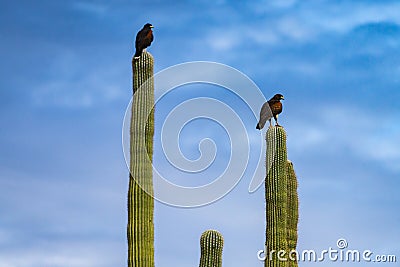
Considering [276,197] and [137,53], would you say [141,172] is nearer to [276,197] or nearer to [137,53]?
[137,53]

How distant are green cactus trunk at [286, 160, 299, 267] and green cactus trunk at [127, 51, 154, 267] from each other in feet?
7.27

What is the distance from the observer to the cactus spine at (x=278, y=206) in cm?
1139

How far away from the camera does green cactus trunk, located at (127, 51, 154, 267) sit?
35.3 feet

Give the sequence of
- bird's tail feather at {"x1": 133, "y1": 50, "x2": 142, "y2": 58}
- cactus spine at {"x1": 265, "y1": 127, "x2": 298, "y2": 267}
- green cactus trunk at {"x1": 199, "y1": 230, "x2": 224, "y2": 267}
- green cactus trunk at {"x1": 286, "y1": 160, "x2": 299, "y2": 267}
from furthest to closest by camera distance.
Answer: green cactus trunk at {"x1": 286, "y1": 160, "x2": 299, "y2": 267}
bird's tail feather at {"x1": 133, "y1": 50, "x2": 142, "y2": 58}
cactus spine at {"x1": 265, "y1": 127, "x2": 298, "y2": 267}
green cactus trunk at {"x1": 199, "y1": 230, "x2": 224, "y2": 267}

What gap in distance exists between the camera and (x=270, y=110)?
40.8ft

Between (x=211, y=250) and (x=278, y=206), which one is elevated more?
(x=278, y=206)

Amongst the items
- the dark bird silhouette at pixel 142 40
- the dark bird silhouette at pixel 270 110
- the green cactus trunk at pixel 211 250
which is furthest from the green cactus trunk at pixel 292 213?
the dark bird silhouette at pixel 142 40

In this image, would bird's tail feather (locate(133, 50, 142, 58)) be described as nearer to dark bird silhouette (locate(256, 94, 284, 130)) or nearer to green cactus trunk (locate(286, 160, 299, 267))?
dark bird silhouette (locate(256, 94, 284, 130))

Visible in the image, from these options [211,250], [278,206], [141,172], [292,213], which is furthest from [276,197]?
[141,172]

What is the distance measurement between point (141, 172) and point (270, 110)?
8.50 feet

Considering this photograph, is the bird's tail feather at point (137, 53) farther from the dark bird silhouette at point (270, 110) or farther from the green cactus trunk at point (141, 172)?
the dark bird silhouette at point (270, 110)

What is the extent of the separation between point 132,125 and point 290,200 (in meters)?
2.83

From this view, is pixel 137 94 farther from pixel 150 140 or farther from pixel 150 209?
pixel 150 209

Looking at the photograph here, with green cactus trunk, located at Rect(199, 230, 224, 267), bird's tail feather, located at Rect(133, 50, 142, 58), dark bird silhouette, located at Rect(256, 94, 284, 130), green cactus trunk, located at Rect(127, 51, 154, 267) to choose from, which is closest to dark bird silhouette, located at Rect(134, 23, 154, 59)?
bird's tail feather, located at Rect(133, 50, 142, 58)
